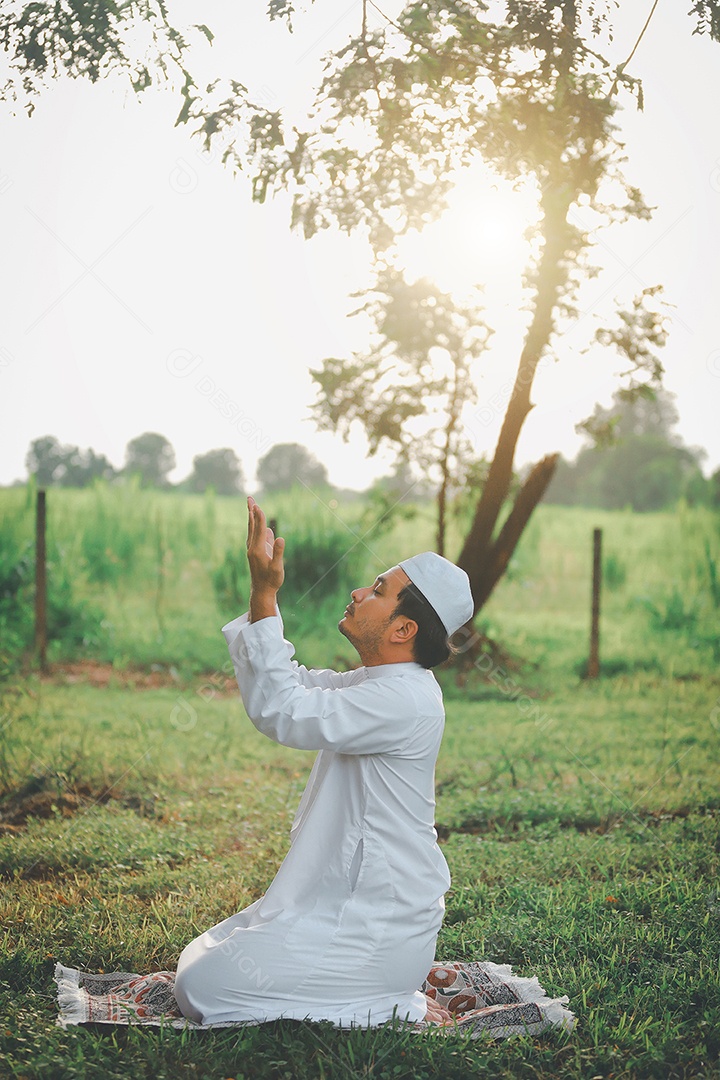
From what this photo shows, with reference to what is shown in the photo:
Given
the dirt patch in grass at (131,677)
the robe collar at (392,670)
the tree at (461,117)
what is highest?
the tree at (461,117)

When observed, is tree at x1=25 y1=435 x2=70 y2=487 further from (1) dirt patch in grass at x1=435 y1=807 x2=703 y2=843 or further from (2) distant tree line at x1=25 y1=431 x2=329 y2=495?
(1) dirt patch in grass at x1=435 y1=807 x2=703 y2=843

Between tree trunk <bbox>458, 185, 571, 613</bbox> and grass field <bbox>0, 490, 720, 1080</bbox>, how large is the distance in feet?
3.64

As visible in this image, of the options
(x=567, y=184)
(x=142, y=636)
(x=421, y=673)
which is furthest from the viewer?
(x=142, y=636)

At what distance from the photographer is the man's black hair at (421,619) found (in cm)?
308

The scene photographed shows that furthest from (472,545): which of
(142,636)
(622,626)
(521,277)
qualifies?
(622,626)

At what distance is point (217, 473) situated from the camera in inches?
488

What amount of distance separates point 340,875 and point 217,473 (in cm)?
975

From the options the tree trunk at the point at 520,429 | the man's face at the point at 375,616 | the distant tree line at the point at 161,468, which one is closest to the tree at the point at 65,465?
the distant tree line at the point at 161,468

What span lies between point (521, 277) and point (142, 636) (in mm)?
4935

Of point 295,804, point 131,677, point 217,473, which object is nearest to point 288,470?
point 217,473

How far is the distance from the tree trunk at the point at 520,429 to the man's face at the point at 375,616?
4.65m

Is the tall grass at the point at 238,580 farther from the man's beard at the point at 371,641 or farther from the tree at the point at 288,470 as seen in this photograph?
the man's beard at the point at 371,641

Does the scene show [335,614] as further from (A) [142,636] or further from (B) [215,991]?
(B) [215,991]

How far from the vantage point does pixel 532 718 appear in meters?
7.65
